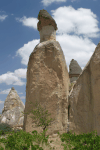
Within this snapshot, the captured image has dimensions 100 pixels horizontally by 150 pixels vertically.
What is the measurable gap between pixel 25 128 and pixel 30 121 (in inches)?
22.5

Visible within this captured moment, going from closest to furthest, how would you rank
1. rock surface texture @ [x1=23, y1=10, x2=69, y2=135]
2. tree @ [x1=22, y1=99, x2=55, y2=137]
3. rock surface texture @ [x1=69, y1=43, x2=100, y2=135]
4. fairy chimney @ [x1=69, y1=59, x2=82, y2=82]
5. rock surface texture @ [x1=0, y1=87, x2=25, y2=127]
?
1. rock surface texture @ [x1=69, y1=43, x2=100, y2=135]
2. tree @ [x1=22, y1=99, x2=55, y2=137]
3. rock surface texture @ [x1=23, y1=10, x2=69, y2=135]
4. rock surface texture @ [x1=0, y1=87, x2=25, y2=127]
5. fairy chimney @ [x1=69, y1=59, x2=82, y2=82]

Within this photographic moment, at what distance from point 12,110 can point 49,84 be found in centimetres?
1081

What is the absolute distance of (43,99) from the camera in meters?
8.48

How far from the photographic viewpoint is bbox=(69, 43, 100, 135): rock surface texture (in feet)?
23.9

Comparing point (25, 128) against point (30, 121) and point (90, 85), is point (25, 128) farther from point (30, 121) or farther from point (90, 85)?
point (90, 85)

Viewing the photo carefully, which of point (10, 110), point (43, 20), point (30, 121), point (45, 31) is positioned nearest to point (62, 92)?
point (30, 121)

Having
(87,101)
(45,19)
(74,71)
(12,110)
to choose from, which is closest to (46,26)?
(45,19)

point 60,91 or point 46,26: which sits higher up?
point 46,26

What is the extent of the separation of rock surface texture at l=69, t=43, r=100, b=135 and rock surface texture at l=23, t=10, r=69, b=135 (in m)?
0.58

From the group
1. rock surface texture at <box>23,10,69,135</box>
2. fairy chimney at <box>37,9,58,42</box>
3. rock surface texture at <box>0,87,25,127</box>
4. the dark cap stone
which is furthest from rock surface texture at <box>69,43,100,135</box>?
rock surface texture at <box>0,87,25,127</box>

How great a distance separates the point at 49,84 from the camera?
28.2ft

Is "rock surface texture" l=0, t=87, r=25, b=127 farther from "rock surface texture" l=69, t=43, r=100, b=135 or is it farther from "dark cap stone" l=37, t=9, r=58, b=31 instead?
"dark cap stone" l=37, t=9, r=58, b=31

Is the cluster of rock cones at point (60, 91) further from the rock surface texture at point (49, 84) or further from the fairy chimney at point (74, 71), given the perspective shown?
the fairy chimney at point (74, 71)

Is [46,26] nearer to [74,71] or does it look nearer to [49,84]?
[49,84]
